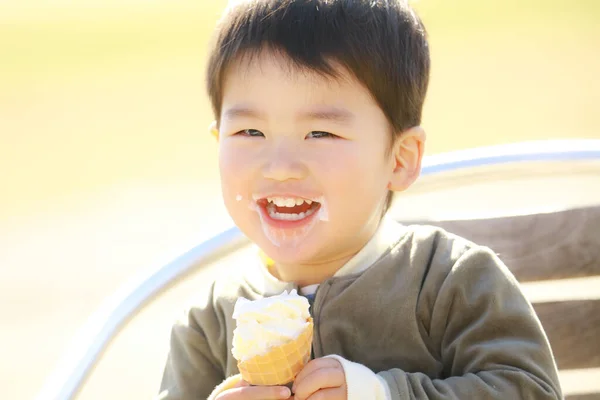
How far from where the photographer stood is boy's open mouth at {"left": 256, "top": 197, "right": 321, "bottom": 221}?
1464 mm

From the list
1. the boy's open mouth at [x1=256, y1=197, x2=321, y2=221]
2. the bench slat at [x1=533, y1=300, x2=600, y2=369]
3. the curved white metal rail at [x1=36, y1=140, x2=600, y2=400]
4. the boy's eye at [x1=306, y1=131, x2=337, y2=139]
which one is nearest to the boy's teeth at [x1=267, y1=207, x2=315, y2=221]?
the boy's open mouth at [x1=256, y1=197, x2=321, y2=221]

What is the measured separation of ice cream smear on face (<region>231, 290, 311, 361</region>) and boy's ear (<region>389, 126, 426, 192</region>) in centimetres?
34

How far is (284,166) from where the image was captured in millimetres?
1429

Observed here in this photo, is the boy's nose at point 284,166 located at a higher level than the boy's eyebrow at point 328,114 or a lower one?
lower

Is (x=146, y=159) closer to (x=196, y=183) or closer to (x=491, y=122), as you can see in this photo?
(x=196, y=183)

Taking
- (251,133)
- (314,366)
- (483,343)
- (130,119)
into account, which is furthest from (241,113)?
(130,119)

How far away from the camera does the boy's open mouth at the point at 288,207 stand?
1.46m

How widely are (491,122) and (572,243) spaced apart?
6100 millimetres

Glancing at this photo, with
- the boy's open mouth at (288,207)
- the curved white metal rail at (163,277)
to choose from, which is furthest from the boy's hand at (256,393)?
the curved white metal rail at (163,277)

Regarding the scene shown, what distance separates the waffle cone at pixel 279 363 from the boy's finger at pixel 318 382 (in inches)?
1.0

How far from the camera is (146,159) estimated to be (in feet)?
25.7

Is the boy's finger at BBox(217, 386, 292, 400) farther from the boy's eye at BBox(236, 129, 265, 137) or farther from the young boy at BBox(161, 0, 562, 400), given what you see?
the boy's eye at BBox(236, 129, 265, 137)

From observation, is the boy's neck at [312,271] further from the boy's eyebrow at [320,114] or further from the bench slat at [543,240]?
the bench slat at [543,240]

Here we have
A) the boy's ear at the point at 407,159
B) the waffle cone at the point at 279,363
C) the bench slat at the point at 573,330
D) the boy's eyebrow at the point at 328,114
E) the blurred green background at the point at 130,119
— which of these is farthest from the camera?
the blurred green background at the point at 130,119
